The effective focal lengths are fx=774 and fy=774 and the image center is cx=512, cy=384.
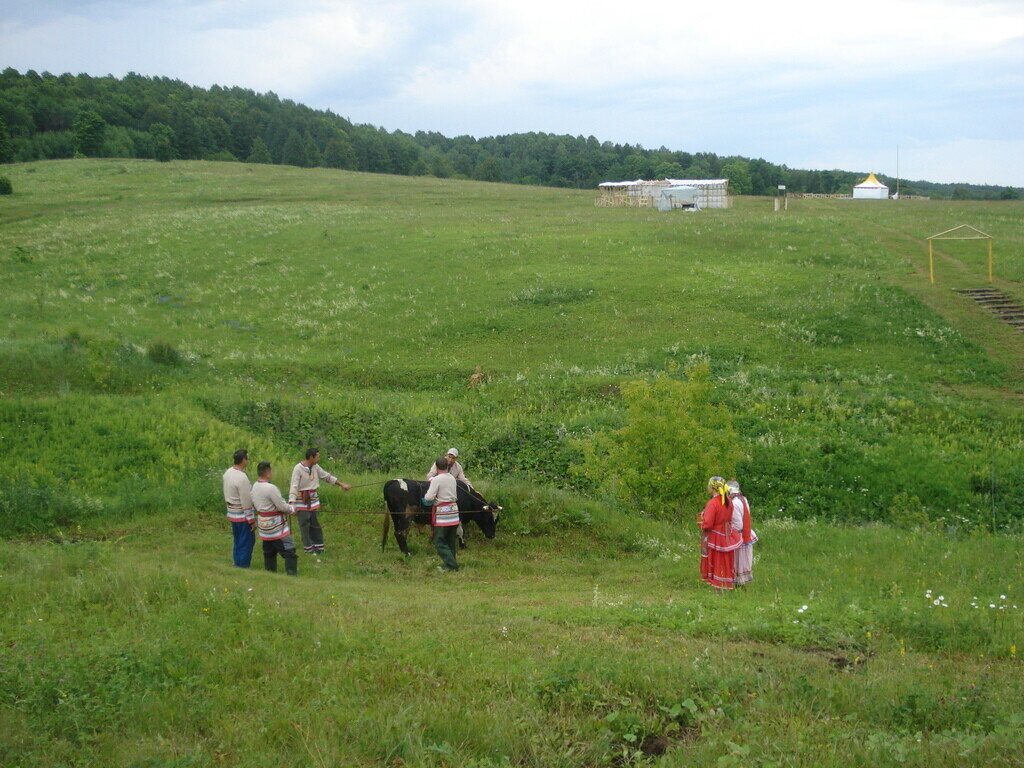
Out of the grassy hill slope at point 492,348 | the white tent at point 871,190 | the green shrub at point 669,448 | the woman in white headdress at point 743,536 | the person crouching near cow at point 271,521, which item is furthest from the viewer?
the white tent at point 871,190

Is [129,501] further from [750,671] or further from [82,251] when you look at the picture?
[82,251]

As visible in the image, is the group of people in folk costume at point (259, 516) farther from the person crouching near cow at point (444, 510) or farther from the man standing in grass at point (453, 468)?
the man standing in grass at point (453, 468)

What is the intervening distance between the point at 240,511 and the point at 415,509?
3229 millimetres

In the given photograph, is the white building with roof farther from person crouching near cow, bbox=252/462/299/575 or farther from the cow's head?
person crouching near cow, bbox=252/462/299/575

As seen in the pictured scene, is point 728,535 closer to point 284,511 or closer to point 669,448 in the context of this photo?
point 669,448

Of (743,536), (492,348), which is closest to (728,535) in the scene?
(743,536)

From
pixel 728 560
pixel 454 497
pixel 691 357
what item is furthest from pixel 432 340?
pixel 728 560

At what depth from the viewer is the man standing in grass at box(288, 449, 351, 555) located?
1330 cm

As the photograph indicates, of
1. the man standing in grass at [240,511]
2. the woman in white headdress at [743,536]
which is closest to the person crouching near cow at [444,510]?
the man standing in grass at [240,511]

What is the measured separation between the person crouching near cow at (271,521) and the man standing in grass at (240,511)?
166mm

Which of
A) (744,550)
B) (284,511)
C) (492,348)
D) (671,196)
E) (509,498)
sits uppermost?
(671,196)

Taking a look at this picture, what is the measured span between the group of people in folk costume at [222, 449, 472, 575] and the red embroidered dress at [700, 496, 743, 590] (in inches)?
164

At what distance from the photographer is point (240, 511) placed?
12094 millimetres

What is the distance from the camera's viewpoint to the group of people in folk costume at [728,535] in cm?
1111
